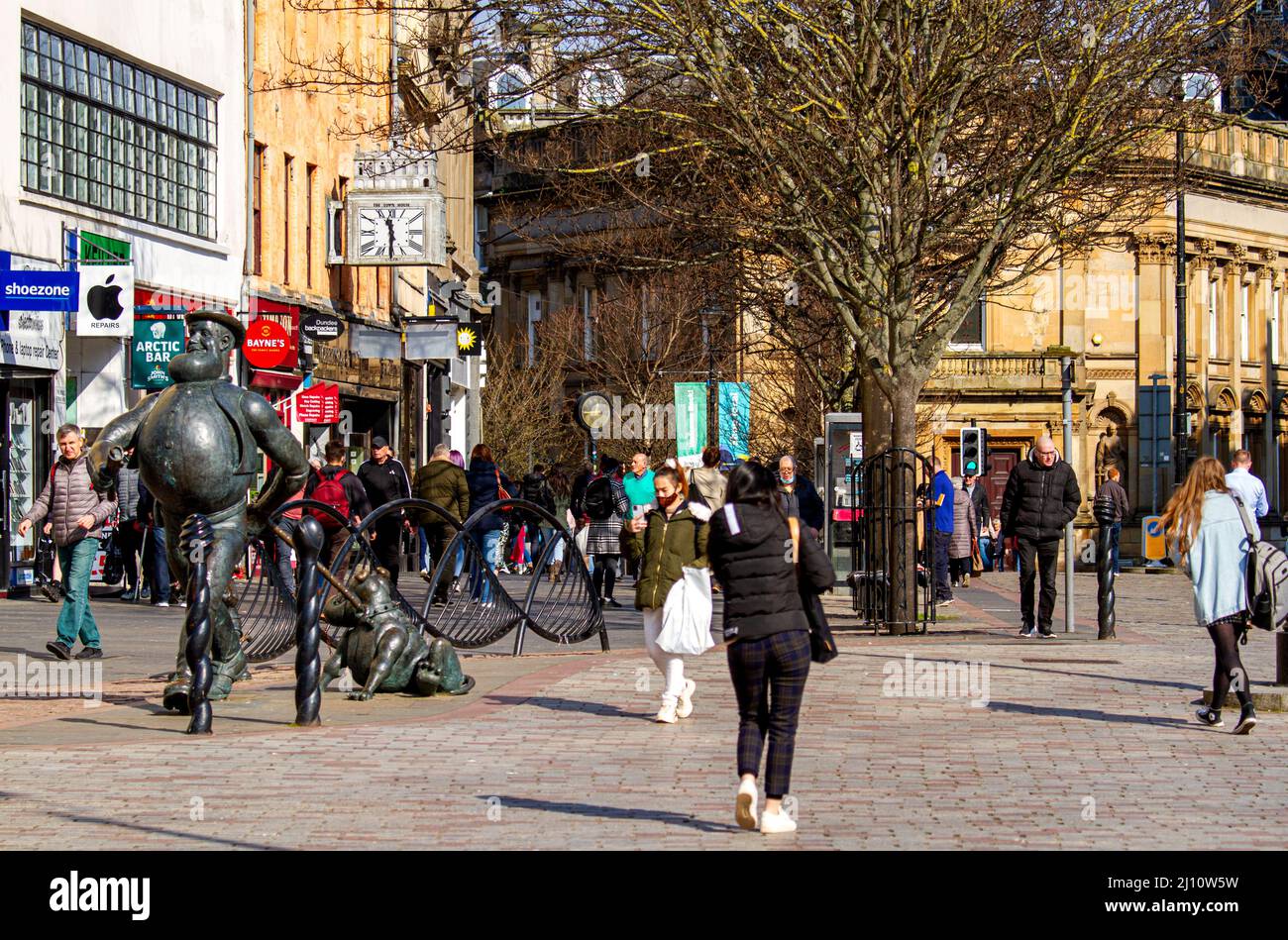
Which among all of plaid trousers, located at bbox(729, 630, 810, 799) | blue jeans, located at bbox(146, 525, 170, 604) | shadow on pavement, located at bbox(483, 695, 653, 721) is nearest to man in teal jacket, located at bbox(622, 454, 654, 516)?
blue jeans, located at bbox(146, 525, 170, 604)

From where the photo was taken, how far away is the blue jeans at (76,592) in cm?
1548

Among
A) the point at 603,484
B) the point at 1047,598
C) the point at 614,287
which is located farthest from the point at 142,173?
the point at 614,287

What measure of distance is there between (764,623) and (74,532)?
873cm

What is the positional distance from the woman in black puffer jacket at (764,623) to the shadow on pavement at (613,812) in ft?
0.61

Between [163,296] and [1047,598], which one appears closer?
[1047,598]

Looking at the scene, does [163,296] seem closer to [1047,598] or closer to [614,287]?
[1047,598]

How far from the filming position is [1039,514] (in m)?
20.0

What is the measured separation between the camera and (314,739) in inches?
437

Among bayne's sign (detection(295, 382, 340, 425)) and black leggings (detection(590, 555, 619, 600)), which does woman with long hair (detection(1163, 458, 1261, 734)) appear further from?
bayne's sign (detection(295, 382, 340, 425))

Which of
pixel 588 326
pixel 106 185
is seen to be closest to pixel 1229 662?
pixel 106 185

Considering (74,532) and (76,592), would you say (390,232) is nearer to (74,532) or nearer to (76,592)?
(74,532)

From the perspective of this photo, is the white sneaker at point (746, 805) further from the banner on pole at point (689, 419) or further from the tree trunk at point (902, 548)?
the banner on pole at point (689, 419)

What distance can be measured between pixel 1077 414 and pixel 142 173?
4439 cm

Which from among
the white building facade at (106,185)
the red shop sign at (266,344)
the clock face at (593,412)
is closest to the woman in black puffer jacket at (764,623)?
the white building facade at (106,185)
